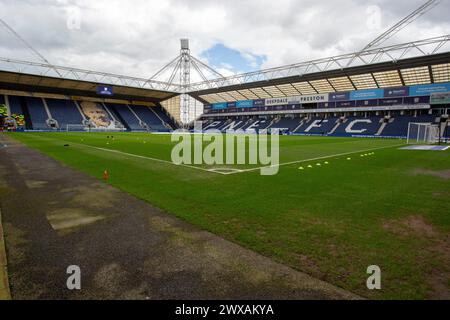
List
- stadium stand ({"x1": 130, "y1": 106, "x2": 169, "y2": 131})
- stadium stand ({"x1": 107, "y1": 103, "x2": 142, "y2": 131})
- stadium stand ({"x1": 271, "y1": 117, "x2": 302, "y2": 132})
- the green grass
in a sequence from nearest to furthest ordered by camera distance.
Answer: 1. the green grass
2. stadium stand ({"x1": 271, "y1": 117, "x2": 302, "y2": 132})
3. stadium stand ({"x1": 107, "y1": 103, "x2": 142, "y2": 131})
4. stadium stand ({"x1": 130, "y1": 106, "x2": 169, "y2": 131})

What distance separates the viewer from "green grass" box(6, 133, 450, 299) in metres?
3.68

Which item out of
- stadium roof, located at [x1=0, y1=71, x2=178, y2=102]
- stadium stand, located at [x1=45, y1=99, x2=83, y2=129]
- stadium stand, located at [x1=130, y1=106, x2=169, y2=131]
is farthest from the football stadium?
stadium stand, located at [x1=130, y1=106, x2=169, y2=131]

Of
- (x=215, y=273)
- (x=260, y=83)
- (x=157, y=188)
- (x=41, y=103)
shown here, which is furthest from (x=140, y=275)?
(x=41, y=103)

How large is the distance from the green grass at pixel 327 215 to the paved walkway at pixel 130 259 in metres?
0.40

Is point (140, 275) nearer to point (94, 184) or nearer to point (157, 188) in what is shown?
point (157, 188)

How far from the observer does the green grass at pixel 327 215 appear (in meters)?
3.68

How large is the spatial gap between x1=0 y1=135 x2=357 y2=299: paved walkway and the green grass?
396mm

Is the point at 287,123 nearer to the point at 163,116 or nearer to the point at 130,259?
the point at 163,116

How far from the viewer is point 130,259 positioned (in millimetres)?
3883

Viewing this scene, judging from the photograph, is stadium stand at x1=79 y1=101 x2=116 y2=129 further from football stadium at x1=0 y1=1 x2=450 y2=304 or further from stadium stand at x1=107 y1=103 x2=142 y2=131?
football stadium at x1=0 y1=1 x2=450 y2=304

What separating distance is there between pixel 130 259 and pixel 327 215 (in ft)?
14.0

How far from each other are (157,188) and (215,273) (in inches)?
202

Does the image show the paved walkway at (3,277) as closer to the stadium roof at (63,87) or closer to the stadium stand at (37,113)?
the stadium roof at (63,87)
